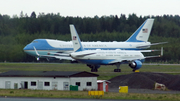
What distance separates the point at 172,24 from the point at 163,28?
15.9 feet

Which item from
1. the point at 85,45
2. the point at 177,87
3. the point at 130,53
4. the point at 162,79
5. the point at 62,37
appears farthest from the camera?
the point at 62,37

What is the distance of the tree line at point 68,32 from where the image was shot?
304 ft

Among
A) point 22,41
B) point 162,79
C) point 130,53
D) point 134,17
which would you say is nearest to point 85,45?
point 130,53

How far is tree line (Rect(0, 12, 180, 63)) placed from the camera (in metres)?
92.6

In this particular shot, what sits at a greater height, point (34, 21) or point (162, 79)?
point (34, 21)

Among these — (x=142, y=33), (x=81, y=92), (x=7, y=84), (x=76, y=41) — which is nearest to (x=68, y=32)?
(x=142, y=33)

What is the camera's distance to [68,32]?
141 metres

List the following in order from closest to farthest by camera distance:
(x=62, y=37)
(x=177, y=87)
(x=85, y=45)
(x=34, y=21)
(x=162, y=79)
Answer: (x=177, y=87), (x=162, y=79), (x=85, y=45), (x=62, y=37), (x=34, y=21)

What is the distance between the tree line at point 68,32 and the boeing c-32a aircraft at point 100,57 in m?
32.9

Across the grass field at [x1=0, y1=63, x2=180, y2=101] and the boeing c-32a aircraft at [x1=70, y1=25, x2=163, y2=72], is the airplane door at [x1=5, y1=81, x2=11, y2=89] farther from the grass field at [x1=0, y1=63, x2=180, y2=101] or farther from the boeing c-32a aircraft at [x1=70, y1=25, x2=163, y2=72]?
the boeing c-32a aircraft at [x1=70, y1=25, x2=163, y2=72]

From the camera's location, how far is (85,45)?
82812 mm

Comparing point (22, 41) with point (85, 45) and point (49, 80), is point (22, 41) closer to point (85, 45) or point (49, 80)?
point (85, 45)

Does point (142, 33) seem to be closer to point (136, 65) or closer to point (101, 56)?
point (136, 65)

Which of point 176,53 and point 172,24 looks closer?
point 176,53
